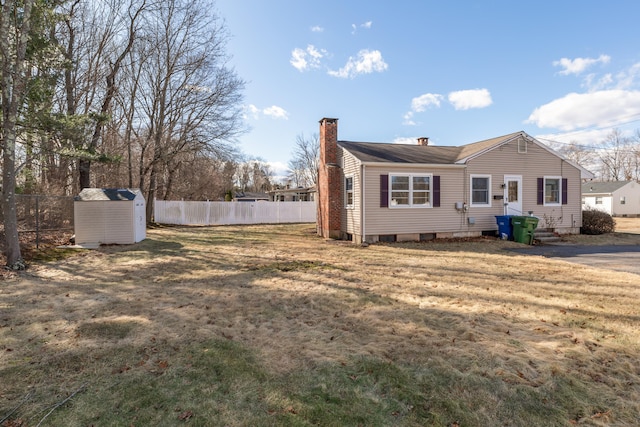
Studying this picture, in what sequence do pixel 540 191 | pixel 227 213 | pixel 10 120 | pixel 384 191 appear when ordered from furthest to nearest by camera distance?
pixel 227 213
pixel 540 191
pixel 384 191
pixel 10 120

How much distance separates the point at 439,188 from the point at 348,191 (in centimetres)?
358

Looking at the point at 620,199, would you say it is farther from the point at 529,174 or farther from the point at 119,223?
the point at 119,223

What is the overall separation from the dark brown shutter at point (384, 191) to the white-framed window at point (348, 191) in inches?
54.4

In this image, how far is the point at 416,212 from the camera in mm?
12742

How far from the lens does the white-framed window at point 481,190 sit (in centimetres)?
1336

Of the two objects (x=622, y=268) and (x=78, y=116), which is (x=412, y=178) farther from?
(x=78, y=116)

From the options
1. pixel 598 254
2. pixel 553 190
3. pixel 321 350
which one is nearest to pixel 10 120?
pixel 321 350

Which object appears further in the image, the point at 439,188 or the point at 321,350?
the point at 439,188

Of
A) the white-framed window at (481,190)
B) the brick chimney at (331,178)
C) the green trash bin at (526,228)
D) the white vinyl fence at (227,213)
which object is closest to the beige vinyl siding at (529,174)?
the white-framed window at (481,190)

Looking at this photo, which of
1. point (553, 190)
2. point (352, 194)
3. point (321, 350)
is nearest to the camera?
point (321, 350)

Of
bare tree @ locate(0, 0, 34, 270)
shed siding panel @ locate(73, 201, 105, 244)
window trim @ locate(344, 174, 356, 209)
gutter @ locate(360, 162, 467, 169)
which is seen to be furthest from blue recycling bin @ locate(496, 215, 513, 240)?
bare tree @ locate(0, 0, 34, 270)

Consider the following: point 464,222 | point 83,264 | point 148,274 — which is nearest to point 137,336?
point 148,274

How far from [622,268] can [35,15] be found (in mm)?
15623

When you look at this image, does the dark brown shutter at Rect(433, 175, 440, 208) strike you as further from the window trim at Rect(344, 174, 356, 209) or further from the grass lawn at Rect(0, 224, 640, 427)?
the grass lawn at Rect(0, 224, 640, 427)
